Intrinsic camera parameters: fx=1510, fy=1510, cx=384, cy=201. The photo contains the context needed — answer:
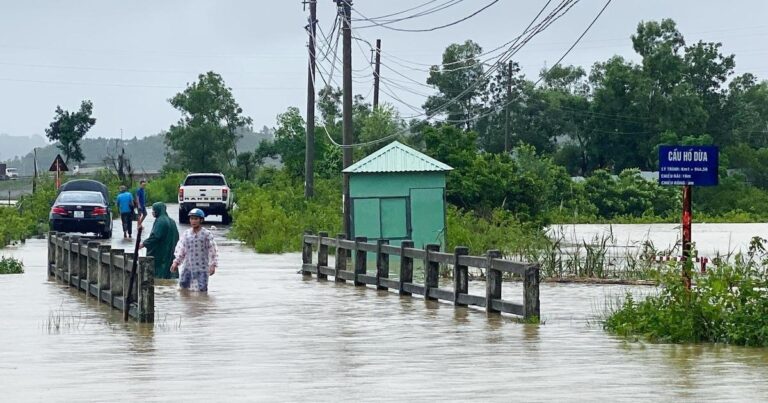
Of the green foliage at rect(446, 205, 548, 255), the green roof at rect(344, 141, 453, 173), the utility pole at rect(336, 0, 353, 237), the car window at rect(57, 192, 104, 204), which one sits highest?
the utility pole at rect(336, 0, 353, 237)

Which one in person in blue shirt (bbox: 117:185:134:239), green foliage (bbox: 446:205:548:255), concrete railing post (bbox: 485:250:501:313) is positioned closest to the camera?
concrete railing post (bbox: 485:250:501:313)

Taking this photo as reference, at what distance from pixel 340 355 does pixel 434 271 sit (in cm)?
791

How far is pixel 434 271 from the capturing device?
78.0 feet

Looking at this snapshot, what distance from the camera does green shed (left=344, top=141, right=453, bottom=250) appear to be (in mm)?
32031

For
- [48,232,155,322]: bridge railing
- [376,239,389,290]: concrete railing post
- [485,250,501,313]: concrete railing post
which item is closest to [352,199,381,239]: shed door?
[376,239,389,290]: concrete railing post

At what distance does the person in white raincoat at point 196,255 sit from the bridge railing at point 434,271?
304 centimetres

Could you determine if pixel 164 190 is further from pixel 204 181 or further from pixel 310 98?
pixel 310 98

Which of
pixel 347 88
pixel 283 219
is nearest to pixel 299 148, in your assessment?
pixel 283 219

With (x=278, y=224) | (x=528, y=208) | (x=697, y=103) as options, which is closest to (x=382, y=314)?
(x=278, y=224)

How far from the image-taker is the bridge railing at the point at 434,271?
19797 millimetres

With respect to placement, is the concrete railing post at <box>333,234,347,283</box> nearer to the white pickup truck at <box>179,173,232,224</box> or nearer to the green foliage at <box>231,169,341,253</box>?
the green foliage at <box>231,169,341,253</box>

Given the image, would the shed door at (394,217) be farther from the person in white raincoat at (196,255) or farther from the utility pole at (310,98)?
the utility pole at (310,98)

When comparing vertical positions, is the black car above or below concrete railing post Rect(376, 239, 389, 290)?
above

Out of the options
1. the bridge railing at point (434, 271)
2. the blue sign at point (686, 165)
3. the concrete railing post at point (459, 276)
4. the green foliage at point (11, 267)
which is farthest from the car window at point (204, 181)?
the blue sign at point (686, 165)
